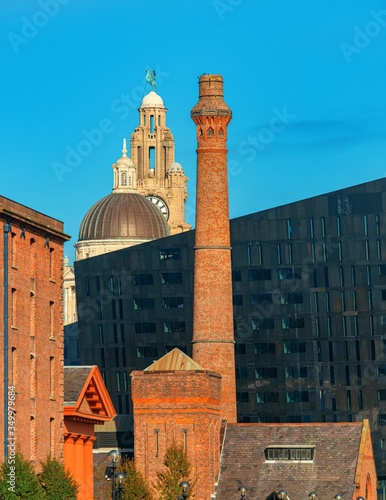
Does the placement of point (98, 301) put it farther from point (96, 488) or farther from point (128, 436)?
point (96, 488)

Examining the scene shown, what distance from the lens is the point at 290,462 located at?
105 meters

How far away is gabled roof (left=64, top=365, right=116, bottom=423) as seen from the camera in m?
88.6

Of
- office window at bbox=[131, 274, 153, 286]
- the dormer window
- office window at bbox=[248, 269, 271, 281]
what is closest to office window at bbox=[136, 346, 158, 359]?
office window at bbox=[131, 274, 153, 286]

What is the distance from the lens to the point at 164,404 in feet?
344

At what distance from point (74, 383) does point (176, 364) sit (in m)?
19.1

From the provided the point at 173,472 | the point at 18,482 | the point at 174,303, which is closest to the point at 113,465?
the point at 18,482

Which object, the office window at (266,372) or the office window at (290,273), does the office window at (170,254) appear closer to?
the office window at (290,273)

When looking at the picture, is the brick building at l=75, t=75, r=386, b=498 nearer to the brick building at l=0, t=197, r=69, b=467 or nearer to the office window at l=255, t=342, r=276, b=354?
the office window at l=255, t=342, r=276, b=354

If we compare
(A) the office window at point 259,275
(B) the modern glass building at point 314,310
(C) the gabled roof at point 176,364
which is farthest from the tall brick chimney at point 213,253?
(A) the office window at point 259,275

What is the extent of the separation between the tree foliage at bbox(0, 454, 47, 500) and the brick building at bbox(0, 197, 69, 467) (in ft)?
13.5

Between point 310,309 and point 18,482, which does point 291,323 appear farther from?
point 18,482

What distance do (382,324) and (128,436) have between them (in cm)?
2612

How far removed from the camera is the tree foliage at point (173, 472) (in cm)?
9944

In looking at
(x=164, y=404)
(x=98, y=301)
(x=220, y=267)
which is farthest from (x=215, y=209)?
(x=98, y=301)
